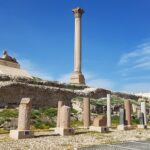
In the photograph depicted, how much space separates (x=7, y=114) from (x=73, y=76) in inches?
805

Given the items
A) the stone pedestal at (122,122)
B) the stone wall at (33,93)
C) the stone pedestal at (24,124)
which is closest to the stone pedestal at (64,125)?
the stone pedestal at (24,124)

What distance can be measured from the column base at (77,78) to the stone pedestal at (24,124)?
25.3 m

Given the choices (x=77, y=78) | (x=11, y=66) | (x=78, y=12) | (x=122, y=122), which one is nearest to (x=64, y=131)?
(x=122, y=122)

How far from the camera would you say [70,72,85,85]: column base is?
4119cm

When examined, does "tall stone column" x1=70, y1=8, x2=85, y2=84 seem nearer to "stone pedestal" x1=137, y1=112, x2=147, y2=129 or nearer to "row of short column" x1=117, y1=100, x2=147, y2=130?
"row of short column" x1=117, y1=100, x2=147, y2=130

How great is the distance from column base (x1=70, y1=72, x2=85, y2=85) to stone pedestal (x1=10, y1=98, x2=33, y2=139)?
25288 millimetres

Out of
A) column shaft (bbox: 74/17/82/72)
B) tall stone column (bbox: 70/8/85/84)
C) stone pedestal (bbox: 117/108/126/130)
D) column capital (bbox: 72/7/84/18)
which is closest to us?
stone pedestal (bbox: 117/108/126/130)

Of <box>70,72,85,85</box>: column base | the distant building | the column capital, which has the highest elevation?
the column capital

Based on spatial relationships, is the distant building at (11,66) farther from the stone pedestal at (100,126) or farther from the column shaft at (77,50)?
the stone pedestal at (100,126)

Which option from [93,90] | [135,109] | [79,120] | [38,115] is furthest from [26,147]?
[93,90]

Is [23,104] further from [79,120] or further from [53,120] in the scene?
[79,120]

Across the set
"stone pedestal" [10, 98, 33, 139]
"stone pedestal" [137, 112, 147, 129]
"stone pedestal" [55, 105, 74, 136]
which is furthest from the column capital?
"stone pedestal" [10, 98, 33, 139]

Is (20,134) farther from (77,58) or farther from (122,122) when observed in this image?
(77,58)

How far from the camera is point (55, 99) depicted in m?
31.4
